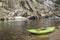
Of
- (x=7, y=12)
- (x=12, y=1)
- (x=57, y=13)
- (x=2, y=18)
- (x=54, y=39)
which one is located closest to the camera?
(x=54, y=39)

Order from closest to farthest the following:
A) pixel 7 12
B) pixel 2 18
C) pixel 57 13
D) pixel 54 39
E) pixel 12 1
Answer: pixel 54 39, pixel 2 18, pixel 7 12, pixel 12 1, pixel 57 13

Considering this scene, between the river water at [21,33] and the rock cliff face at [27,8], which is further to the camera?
the rock cliff face at [27,8]

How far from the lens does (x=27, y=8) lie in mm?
63844

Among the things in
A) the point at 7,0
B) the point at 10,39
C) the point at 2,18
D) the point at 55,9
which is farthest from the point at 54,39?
the point at 55,9

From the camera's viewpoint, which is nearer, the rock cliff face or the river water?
the river water

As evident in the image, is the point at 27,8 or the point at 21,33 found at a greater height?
the point at 21,33

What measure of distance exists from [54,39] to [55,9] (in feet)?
161

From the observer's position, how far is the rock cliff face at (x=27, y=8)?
60.5 metres

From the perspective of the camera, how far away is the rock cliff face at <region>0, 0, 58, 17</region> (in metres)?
60.5

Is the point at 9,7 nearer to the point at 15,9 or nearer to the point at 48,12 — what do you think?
the point at 15,9

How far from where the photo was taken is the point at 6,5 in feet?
203

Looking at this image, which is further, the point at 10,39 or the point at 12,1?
the point at 12,1

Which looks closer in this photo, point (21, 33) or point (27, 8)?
point (21, 33)

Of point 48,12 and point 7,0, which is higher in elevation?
point 7,0
